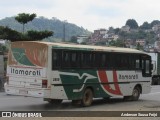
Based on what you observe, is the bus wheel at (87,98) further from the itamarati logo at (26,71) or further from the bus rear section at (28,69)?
the itamarati logo at (26,71)

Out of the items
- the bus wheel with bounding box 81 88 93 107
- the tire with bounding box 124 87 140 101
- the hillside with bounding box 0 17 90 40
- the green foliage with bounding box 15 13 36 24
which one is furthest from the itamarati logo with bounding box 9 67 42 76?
the hillside with bounding box 0 17 90 40

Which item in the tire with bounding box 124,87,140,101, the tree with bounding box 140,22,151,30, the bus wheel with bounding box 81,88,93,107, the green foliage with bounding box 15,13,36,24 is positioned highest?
the tree with bounding box 140,22,151,30

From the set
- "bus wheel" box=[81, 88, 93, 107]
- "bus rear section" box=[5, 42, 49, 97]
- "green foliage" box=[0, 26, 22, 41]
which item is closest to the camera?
"bus rear section" box=[5, 42, 49, 97]

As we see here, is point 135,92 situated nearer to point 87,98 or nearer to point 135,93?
point 135,93

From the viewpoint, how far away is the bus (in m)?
19.1

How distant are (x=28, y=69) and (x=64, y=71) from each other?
143 centimetres

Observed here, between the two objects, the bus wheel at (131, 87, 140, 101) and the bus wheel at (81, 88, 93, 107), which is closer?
the bus wheel at (81, 88, 93, 107)

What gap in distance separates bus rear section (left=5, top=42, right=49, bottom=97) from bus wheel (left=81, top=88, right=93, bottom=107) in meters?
2.48

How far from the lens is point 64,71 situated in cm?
1973

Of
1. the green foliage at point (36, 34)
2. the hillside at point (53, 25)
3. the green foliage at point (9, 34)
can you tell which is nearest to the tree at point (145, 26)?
the hillside at point (53, 25)

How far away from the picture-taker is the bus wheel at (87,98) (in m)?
20.9

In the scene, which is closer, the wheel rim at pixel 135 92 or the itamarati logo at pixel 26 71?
the itamarati logo at pixel 26 71

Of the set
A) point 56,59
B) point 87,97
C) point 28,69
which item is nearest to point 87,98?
point 87,97

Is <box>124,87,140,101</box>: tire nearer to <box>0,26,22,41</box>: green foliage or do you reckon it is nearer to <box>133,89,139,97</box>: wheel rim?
<box>133,89,139,97</box>: wheel rim
